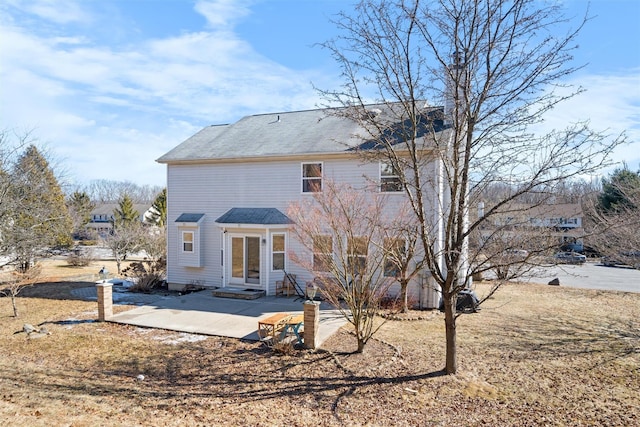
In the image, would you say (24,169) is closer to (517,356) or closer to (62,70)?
(62,70)

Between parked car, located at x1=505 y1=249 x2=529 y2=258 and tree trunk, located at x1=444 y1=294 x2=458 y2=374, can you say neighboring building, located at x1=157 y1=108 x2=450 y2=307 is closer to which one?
parked car, located at x1=505 y1=249 x2=529 y2=258

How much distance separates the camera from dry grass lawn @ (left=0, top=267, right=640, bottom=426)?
5.80 metres

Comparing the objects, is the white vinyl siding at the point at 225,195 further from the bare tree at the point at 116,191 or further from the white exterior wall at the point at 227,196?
the bare tree at the point at 116,191

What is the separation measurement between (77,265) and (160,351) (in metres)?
21.1

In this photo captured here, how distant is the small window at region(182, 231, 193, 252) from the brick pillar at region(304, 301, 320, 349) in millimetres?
8892

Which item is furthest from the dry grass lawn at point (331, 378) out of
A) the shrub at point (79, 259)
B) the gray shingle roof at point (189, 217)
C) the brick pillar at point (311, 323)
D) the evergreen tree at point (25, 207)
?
the shrub at point (79, 259)

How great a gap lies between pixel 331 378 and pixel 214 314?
5884 millimetres

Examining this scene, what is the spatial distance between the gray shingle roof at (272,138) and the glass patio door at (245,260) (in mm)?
3317

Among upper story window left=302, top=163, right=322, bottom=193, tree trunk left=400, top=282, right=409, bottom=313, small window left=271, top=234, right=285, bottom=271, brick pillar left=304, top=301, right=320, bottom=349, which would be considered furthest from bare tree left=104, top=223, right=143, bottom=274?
brick pillar left=304, top=301, right=320, bottom=349

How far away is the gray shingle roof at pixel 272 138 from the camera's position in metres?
14.6

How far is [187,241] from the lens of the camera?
1609 centimetres

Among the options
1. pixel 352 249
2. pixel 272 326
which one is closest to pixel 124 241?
pixel 272 326

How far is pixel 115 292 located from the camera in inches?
624

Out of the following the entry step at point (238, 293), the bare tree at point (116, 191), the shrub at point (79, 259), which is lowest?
the entry step at point (238, 293)
